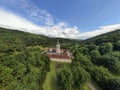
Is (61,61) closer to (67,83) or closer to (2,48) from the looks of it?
(67,83)

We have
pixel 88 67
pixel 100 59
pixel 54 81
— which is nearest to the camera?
pixel 54 81

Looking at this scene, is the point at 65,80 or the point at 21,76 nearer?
the point at 65,80

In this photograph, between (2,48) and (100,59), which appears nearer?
(100,59)

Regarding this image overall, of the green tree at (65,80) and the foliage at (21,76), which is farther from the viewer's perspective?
the green tree at (65,80)

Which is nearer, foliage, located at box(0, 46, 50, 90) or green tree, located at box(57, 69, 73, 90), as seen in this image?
foliage, located at box(0, 46, 50, 90)

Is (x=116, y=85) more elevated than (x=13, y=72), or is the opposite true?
(x=13, y=72)

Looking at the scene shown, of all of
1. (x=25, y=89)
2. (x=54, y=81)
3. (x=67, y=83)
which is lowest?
(x=54, y=81)

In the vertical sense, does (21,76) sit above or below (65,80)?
below

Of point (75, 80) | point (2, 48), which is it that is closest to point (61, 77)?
point (75, 80)

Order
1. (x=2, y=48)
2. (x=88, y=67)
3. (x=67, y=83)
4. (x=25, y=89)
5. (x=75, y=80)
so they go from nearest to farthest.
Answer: (x=25, y=89) < (x=67, y=83) < (x=75, y=80) < (x=88, y=67) < (x=2, y=48)
